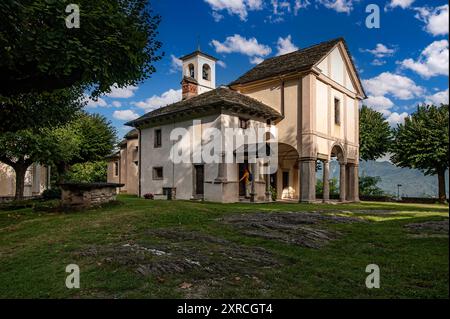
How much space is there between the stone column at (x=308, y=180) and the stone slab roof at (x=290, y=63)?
631 cm

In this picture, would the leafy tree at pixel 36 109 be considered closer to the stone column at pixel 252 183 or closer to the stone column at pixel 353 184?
the stone column at pixel 252 183

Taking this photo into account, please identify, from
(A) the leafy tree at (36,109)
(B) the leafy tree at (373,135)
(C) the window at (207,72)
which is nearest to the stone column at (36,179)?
(A) the leafy tree at (36,109)

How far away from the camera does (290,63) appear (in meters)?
23.4

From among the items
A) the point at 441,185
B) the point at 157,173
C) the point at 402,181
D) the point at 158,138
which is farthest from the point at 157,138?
the point at 402,181

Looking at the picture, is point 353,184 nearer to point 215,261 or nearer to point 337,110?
point 337,110

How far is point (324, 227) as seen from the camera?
30.8ft

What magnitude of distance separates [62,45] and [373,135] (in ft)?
103

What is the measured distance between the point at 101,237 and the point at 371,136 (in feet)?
103

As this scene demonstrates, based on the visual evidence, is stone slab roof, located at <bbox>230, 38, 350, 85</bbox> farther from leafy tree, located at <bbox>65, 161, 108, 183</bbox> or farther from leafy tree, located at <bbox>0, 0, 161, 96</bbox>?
leafy tree, located at <bbox>65, 161, 108, 183</bbox>

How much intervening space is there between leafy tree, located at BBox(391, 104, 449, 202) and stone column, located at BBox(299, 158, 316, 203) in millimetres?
11464

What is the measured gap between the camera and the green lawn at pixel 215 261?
4543 mm

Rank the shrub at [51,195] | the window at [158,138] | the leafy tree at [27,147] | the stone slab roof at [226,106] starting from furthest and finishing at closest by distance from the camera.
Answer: the window at [158,138] → the leafy tree at [27,147] → the shrub at [51,195] → the stone slab roof at [226,106]
